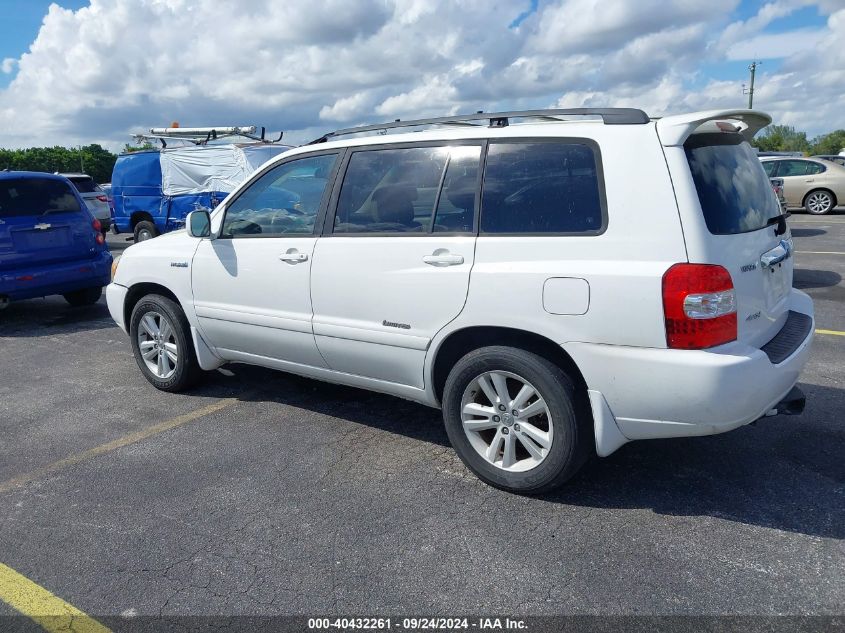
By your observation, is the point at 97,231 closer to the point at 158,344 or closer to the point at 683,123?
the point at 158,344

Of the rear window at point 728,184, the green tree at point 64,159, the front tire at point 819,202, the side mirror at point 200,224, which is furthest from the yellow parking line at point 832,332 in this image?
the green tree at point 64,159

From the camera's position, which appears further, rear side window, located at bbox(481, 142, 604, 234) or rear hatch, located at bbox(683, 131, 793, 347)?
rear side window, located at bbox(481, 142, 604, 234)

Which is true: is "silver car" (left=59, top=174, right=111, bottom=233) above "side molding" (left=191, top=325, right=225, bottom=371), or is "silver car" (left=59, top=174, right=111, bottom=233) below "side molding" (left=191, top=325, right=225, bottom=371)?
above

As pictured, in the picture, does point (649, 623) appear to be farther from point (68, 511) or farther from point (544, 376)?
point (68, 511)

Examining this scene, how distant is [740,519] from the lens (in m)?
3.29

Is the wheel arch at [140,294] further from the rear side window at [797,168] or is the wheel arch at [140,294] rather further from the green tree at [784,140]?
the green tree at [784,140]

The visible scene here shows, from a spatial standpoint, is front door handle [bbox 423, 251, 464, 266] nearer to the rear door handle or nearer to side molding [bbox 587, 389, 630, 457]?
the rear door handle

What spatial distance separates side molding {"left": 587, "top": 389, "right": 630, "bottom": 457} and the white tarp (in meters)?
11.6

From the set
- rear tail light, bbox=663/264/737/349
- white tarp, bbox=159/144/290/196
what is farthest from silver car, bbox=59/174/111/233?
rear tail light, bbox=663/264/737/349

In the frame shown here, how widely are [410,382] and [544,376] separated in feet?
2.88

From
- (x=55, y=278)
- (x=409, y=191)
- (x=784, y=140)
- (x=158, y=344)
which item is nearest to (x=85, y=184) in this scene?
(x=55, y=278)

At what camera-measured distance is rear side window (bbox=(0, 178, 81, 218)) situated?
7824 millimetres

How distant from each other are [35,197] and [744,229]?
7491mm

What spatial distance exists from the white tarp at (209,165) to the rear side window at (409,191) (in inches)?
398
